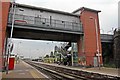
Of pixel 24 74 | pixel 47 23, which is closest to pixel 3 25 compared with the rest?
pixel 24 74

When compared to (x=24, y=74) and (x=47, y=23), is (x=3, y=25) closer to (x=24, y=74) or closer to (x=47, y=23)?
(x=24, y=74)

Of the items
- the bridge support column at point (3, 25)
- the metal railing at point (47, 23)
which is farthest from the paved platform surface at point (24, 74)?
the metal railing at point (47, 23)

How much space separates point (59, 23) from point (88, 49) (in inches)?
328

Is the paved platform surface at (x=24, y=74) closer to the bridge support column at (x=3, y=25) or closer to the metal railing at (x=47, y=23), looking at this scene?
the bridge support column at (x=3, y=25)

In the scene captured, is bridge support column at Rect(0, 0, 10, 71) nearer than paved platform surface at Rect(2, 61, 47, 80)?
No

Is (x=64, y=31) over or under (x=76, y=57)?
over

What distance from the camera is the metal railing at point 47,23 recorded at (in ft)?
128

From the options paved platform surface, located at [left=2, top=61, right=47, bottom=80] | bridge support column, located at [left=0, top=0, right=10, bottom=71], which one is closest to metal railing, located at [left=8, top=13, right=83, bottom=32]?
bridge support column, located at [left=0, top=0, right=10, bottom=71]

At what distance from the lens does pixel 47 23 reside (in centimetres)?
4266

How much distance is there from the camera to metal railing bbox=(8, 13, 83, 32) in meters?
39.0

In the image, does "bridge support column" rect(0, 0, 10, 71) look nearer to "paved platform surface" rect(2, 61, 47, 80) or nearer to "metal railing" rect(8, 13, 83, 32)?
"metal railing" rect(8, 13, 83, 32)

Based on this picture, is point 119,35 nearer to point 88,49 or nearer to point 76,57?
point 88,49

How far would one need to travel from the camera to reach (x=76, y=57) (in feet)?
164

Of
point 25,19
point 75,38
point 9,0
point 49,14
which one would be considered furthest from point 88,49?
point 9,0
